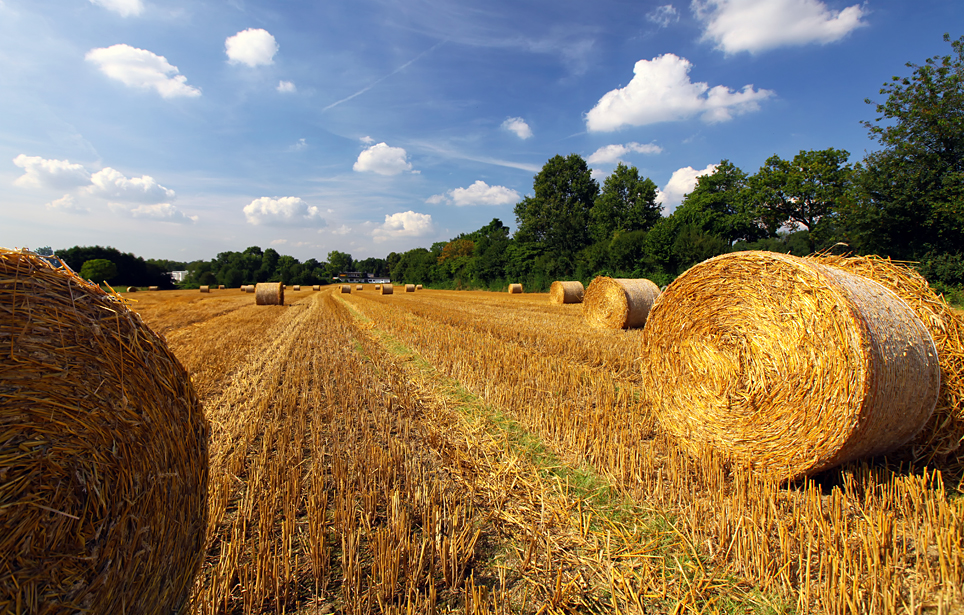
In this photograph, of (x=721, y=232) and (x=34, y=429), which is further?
(x=721, y=232)

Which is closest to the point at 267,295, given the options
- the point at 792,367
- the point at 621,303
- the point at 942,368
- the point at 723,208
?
the point at 621,303

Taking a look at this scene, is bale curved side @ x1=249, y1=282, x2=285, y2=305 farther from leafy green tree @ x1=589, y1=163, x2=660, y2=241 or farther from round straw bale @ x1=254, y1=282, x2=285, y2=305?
leafy green tree @ x1=589, y1=163, x2=660, y2=241

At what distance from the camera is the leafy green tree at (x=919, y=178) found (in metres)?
19.2

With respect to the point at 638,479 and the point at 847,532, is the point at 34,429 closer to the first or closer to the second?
the point at 638,479

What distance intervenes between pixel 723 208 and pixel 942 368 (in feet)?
191

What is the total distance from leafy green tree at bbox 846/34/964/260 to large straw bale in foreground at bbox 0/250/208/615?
90.8ft

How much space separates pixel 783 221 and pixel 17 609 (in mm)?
52365

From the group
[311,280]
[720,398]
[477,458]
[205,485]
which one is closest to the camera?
[205,485]

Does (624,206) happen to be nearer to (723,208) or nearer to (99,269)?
(723,208)

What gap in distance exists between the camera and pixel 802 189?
3962 cm

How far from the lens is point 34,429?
6.17 feet

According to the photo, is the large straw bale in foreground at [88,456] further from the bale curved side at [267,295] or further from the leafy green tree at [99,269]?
the leafy green tree at [99,269]

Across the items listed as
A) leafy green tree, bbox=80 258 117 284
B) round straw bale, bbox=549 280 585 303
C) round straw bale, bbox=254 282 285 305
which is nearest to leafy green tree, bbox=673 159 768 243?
round straw bale, bbox=549 280 585 303

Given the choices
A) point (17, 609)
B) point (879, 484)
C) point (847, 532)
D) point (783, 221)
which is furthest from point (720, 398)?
point (783, 221)
